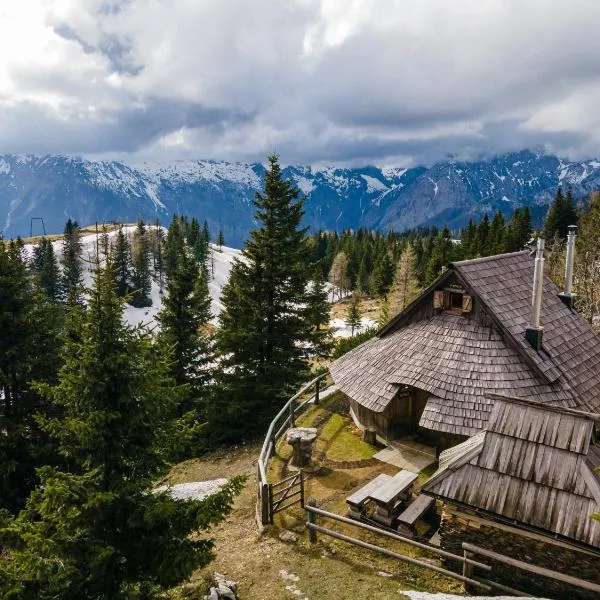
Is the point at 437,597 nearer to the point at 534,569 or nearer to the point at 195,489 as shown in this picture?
the point at 534,569

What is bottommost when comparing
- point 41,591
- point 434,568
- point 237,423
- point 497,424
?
point 237,423

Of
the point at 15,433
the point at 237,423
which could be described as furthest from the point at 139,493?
the point at 237,423

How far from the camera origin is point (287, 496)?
43.6ft

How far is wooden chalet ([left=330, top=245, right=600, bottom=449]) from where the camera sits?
48.9 ft

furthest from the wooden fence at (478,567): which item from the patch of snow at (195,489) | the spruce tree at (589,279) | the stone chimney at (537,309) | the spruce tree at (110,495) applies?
the spruce tree at (589,279)

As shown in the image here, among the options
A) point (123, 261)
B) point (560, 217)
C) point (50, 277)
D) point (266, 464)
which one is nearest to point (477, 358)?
point (266, 464)

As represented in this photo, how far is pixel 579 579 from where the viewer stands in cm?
883

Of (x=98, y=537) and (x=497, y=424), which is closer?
(x=98, y=537)

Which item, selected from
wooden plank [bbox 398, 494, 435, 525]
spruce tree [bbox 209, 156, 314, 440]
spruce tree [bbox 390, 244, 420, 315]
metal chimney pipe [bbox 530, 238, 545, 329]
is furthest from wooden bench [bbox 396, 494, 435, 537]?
spruce tree [bbox 390, 244, 420, 315]

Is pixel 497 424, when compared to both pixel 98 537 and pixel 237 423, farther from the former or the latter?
pixel 237 423

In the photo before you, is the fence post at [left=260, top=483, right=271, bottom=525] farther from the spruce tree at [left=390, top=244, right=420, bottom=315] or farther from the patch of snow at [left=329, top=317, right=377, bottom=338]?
the patch of snow at [left=329, top=317, right=377, bottom=338]

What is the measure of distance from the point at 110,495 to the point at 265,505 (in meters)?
5.34

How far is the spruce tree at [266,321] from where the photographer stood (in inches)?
873

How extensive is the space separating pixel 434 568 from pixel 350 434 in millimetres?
8655
